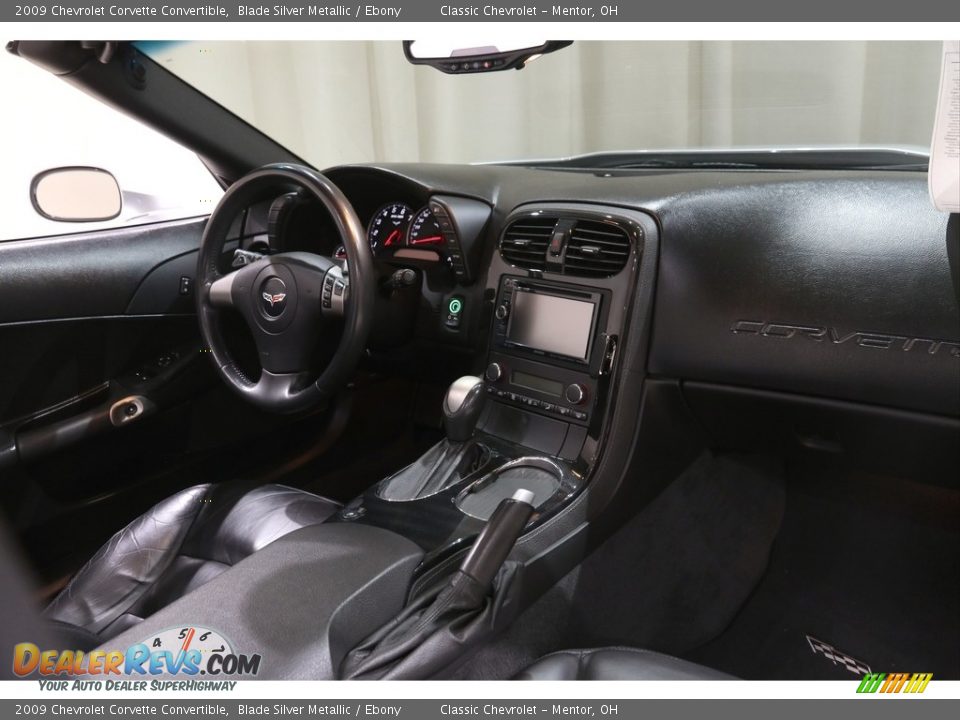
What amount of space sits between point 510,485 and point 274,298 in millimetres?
576

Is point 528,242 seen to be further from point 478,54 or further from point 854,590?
point 854,590

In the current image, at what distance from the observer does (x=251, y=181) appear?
60.0 inches

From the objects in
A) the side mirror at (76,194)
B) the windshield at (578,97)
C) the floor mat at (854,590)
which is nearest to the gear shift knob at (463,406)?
the floor mat at (854,590)

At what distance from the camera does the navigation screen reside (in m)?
→ 1.49

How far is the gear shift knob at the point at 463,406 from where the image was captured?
148cm

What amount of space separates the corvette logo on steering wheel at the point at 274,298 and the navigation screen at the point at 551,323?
1.49 feet

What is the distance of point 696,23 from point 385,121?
2309 mm

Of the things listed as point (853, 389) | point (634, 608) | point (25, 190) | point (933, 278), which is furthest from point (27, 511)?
point (933, 278)

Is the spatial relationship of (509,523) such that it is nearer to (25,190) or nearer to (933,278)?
(933,278)

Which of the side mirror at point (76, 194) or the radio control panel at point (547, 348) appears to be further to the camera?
the side mirror at point (76, 194)

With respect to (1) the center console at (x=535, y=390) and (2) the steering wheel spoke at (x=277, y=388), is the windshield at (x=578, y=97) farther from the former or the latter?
(2) the steering wheel spoke at (x=277, y=388)

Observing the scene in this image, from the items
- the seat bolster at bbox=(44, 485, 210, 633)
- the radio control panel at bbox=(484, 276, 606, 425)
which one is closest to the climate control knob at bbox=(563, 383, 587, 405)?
the radio control panel at bbox=(484, 276, 606, 425)

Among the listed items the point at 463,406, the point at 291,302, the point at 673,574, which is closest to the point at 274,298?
the point at 291,302

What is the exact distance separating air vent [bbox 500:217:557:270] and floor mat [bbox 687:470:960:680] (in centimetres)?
81
